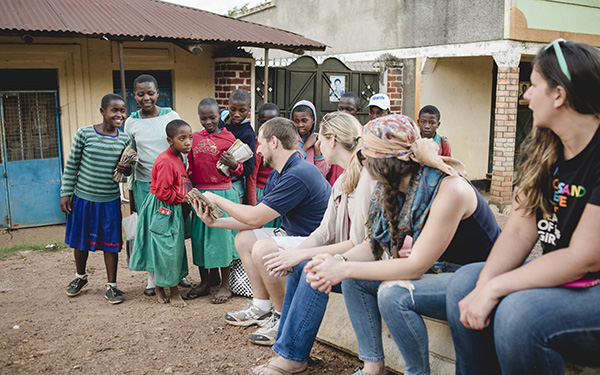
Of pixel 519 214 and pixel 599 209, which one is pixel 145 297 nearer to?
pixel 519 214

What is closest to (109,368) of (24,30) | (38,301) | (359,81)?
(38,301)

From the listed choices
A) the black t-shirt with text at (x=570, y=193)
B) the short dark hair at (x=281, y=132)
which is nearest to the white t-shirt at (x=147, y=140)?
the short dark hair at (x=281, y=132)

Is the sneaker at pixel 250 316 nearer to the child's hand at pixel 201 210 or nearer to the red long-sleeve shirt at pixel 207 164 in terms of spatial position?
the child's hand at pixel 201 210

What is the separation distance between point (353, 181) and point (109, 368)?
6.30 ft

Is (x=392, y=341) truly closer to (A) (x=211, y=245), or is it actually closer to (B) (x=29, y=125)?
(A) (x=211, y=245)

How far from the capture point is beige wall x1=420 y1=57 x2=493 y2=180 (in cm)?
1093

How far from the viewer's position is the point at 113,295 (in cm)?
479

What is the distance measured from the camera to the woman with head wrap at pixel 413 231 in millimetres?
2590

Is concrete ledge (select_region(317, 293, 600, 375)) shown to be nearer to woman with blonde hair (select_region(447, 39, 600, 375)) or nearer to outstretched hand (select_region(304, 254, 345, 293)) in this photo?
woman with blonde hair (select_region(447, 39, 600, 375))

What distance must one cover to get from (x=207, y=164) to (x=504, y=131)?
672 cm

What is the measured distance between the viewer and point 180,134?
4520 millimetres

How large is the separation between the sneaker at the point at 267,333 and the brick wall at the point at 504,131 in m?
7.02

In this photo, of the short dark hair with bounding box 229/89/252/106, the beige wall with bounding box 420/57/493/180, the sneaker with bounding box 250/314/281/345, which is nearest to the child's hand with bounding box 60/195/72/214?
the short dark hair with bounding box 229/89/252/106

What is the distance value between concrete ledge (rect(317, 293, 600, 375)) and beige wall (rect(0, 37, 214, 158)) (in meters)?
5.68
